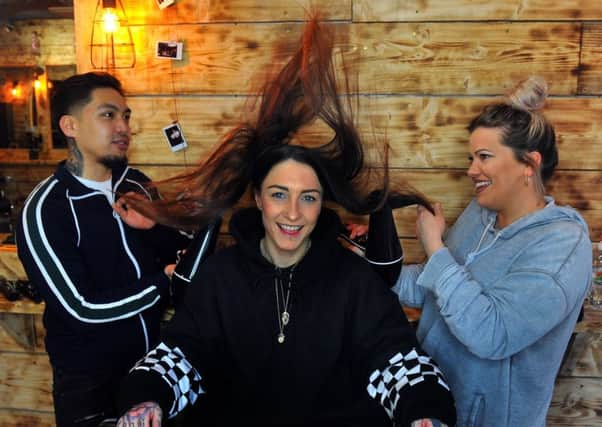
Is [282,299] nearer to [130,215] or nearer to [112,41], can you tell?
[130,215]

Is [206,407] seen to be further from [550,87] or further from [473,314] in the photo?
[550,87]

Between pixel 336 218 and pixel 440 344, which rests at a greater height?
pixel 336 218

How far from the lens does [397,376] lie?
1591mm

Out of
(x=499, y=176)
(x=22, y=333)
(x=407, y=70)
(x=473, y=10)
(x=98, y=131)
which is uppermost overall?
(x=473, y=10)

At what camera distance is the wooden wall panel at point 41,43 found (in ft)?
15.0

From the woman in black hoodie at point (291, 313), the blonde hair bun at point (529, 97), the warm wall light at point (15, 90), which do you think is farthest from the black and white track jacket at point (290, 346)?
the warm wall light at point (15, 90)

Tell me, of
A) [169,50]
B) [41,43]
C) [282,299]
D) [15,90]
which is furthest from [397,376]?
[15,90]

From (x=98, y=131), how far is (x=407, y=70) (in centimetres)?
126

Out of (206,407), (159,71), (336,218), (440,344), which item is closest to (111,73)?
(159,71)

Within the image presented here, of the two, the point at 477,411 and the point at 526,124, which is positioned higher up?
the point at 526,124

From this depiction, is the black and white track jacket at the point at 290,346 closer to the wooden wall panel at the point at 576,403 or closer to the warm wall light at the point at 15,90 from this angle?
the wooden wall panel at the point at 576,403

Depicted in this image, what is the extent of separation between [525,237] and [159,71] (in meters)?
1.64

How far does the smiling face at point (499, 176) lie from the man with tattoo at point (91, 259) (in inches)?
43.3

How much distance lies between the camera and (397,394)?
1.55m
